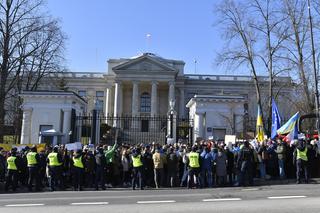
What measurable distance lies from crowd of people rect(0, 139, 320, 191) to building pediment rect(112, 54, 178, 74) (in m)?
58.8

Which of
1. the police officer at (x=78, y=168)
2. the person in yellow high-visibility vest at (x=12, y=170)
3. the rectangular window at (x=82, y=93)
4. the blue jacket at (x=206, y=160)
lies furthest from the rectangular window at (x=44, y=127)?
the rectangular window at (x=82, y=93)

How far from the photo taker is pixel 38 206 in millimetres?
11898

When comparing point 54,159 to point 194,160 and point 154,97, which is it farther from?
point 154,97

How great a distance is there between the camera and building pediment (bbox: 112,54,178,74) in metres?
78.1

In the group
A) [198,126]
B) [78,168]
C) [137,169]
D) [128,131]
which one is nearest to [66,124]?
[198,126]

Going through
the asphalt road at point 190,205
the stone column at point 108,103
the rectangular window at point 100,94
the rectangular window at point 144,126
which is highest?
the rectangular window at point 100,94

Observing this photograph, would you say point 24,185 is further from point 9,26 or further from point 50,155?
point 9,26

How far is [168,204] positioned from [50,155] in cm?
797

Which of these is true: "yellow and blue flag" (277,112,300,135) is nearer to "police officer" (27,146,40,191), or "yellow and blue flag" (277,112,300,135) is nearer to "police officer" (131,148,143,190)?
"police officer" (131,148,143,190)

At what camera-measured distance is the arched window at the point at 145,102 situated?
81812 mm

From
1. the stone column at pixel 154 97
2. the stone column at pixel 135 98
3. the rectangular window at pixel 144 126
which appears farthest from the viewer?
the stone column at pixel 154 97

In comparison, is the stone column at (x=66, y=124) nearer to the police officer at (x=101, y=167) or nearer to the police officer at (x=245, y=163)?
the police officer at (x=101, y=167)

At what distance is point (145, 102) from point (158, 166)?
64401 millimetres

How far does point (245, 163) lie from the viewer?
17.9 m
